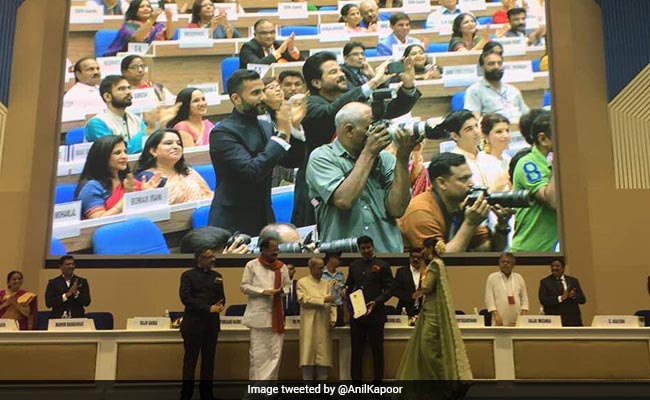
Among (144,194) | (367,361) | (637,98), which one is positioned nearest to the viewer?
(367,361)

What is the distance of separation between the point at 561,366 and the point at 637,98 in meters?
5.59

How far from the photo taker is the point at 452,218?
33.2 ft

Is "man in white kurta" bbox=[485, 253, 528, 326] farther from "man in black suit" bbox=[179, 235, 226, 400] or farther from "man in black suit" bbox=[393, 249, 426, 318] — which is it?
"man in black suit" bbox=[179, 235, 226, 400]

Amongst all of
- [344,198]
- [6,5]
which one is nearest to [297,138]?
[344,198]

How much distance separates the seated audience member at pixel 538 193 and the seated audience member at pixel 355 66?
259cm

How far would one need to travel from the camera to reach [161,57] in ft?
34.6

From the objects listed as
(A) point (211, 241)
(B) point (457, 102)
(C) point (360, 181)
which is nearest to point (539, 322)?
(C) point (360, 181)

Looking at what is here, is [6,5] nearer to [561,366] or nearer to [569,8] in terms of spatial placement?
[569,8]

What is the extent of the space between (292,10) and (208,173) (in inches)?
113

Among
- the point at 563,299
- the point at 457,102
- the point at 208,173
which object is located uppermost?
the point at 457,102

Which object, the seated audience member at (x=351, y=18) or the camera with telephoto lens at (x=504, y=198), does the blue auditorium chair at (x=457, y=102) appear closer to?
the camera with telephoto lens at (x=504, y=198)

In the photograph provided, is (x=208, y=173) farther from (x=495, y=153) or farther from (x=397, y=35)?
(x=495, y=153)

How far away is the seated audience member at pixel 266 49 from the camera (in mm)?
10570

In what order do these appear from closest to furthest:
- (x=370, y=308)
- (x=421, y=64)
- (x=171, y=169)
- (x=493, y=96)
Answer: (x=370, y=308) < (x=171, y=169) < (x=493, y=96) < (x=421, y=64)
